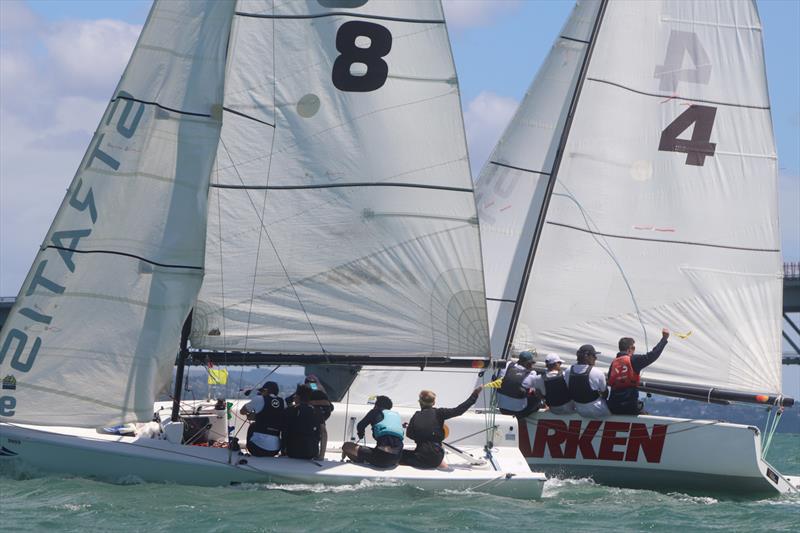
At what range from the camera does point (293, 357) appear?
52.4 ft

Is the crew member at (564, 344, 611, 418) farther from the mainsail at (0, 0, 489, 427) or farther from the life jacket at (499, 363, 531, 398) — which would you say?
the mainsail at (0, 0, 489, 427)

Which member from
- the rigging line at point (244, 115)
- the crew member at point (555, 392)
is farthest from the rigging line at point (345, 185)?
the crew member at point (555, 392)

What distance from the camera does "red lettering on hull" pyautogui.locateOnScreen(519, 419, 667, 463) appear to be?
16984 millimetres

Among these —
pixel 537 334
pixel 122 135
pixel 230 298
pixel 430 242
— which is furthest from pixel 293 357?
pixel 537 334

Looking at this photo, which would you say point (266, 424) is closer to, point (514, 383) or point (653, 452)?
point (514, 383)

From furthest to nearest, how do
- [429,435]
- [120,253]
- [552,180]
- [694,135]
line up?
[552,180]
[694,135]
[120,253]
[429,435]

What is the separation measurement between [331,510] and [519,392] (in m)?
4.50

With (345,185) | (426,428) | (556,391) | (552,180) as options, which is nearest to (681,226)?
(552,180)

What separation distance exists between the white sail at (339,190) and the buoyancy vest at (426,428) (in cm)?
124

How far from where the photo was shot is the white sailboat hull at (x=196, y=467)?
48.2 ft

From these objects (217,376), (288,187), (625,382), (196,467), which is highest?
A: (288,187)

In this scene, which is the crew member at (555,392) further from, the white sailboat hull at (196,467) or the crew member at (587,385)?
the white sailboat hull at (196,467)

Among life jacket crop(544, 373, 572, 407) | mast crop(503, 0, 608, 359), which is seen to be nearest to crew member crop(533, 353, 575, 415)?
life jacket crop(544, 373, 572, 407)

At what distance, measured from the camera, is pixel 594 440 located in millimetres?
17109
